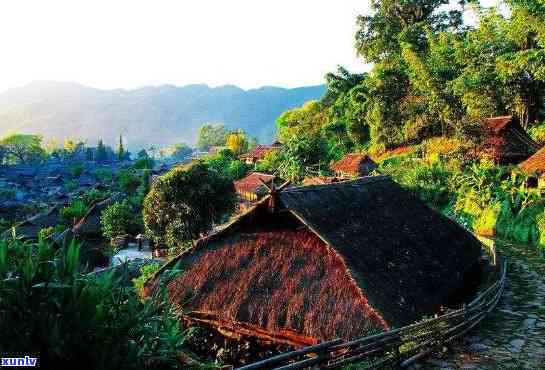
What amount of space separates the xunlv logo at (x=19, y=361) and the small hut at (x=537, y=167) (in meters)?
21.6

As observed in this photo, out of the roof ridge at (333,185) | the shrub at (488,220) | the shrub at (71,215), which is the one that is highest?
the roof ridge at (333,185)

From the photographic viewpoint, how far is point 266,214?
10680 millimetres

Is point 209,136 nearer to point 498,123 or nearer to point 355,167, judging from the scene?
point 355,167

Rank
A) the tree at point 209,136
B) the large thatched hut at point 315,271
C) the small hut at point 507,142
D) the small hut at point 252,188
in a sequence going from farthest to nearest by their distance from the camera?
the tree at point 209,136, the small hut at point 252,188, the small hut at point 507,142, the large thatched hut at point 315,271

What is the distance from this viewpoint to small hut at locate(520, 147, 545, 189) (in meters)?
20.6

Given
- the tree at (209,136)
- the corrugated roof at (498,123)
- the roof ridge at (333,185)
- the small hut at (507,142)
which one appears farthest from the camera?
the tree at (209,136)

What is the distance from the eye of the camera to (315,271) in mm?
9375

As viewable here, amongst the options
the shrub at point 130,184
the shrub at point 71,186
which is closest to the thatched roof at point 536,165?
the shrub at point 130,184

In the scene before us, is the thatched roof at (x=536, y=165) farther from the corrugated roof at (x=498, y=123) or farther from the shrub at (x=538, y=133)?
the shrub at (x=538, y=133)

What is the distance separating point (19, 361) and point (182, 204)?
63.1 feet

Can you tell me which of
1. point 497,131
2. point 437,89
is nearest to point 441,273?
point 497,131

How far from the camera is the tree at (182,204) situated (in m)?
23.2

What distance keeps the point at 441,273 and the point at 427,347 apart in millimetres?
2807

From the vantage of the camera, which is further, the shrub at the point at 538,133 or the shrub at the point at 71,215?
the shrub at the point at 71,215
